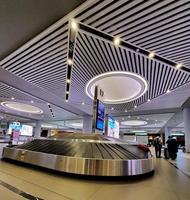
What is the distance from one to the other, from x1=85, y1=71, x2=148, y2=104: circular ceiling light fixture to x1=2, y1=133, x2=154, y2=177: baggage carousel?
5193 millimetres

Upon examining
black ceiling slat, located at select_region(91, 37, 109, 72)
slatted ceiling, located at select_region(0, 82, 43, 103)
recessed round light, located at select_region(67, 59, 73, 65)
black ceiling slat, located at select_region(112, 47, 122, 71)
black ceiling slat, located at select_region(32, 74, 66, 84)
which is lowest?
slatted ceiling, located at select_region(0, 82, 43, 103)

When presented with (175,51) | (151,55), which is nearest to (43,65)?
(151,55)

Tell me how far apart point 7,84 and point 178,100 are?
42.5ft

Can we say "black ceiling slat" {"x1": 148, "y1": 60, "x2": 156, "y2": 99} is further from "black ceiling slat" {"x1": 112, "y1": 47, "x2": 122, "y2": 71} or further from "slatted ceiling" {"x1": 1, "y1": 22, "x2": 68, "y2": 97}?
"slatted ceiling" {"x1": 1, "y1": 22, "x2": 68, "y2": 97}

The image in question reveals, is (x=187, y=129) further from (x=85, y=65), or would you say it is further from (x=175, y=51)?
(x=85, y=65)

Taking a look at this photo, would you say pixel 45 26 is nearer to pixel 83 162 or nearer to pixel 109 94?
pixel 83 162

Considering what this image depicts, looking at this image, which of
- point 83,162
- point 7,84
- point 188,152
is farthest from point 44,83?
point 188,152

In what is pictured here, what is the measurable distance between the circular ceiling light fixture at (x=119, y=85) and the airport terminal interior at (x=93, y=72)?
0.12 m

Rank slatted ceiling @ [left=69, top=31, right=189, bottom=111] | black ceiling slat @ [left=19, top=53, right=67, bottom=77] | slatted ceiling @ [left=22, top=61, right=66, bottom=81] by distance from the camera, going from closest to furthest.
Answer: slatted ceiling @ [left=69, top=31, right=189, bottom=111], black ceiling slat @ [left=19, top=53, right=67, bottom=77], slatted ceiling @ [left=22, top=61, right=66, bottom=81]

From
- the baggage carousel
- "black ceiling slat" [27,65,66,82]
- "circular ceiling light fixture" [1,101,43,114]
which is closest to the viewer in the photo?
the baggage carousel

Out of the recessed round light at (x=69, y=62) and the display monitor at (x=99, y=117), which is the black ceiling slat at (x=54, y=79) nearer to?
the recessed round light at (x=69, y=62)

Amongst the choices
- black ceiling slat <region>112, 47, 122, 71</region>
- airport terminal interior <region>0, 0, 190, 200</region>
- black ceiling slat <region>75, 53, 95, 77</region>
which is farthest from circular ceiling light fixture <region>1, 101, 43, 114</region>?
black ceiling slat <region>112, 47, 122, 71</region>

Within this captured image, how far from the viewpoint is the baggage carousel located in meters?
3.69

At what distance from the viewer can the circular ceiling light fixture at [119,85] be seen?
9.39 metres
